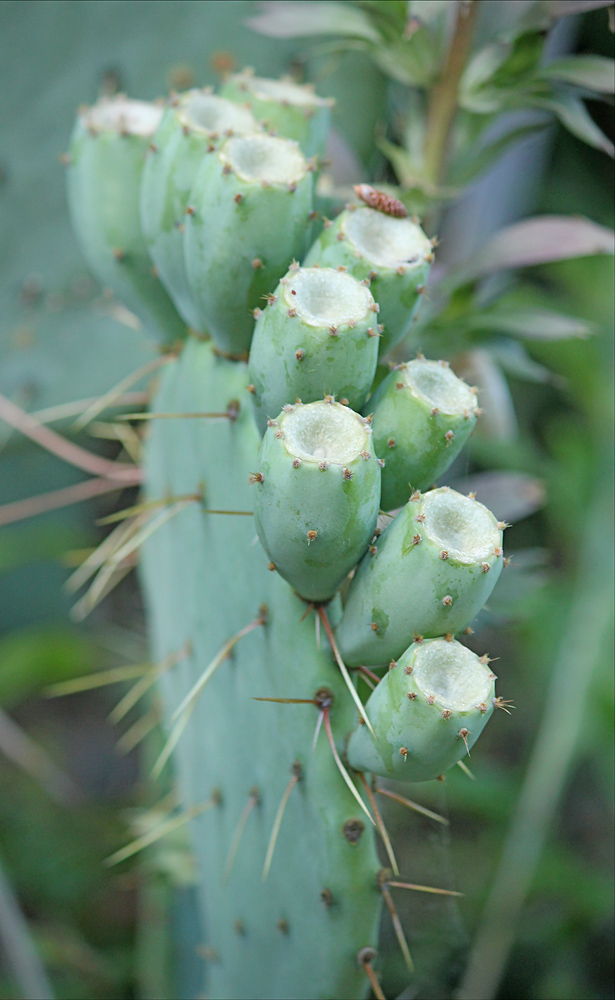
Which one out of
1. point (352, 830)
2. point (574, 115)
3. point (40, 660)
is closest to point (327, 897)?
point (352, 830)

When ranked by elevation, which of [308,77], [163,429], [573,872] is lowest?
[573,872]

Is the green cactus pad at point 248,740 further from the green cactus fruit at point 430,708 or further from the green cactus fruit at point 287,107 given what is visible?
the green cactus fruit at point 287,107

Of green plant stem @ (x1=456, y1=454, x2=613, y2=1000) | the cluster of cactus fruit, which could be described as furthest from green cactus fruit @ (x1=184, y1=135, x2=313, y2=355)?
green plant stem @ (x1=456, y1=454, x2=613, y2=1000)

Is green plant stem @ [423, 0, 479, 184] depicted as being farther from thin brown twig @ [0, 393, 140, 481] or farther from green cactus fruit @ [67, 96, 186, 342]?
thin brown twig @ [0, 393, 140, 481]

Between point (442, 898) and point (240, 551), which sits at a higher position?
point (240, 551)

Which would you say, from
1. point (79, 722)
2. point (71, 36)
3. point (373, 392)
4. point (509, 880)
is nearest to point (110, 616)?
point (79, 722)

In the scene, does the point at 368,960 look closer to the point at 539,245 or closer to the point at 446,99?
the point at 539,245

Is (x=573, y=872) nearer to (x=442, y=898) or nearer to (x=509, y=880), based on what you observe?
(x=509, y=880)
